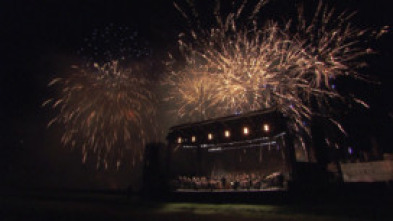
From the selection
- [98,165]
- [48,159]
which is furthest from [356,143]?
[48,159]

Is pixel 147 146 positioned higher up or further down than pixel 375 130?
further down

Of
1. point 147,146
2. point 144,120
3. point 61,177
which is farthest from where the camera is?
point 61,177

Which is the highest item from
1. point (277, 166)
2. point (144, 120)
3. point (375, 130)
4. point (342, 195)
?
point (144, 120)

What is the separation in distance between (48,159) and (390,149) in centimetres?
3511

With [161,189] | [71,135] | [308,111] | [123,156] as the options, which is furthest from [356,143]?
[71,135]

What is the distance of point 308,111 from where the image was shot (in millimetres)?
23125

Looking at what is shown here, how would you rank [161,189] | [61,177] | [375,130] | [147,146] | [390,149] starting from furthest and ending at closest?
1. [61,177]
2. [375,130]
3. [390,149]
4. [147,146]
5. [161,189]

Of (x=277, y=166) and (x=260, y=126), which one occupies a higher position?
(x=260, y=126)

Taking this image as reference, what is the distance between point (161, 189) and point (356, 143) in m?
19.9

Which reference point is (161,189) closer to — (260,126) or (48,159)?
(260,126)

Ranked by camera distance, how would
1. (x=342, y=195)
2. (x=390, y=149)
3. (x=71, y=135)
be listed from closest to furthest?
(x=342, y=195) < (x=390, y=149) < (x=71, y=135)

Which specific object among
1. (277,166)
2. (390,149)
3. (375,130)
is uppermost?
(375,130)

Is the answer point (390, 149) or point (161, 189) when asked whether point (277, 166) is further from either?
point (390, 149)

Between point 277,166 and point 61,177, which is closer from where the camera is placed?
point 277,166
